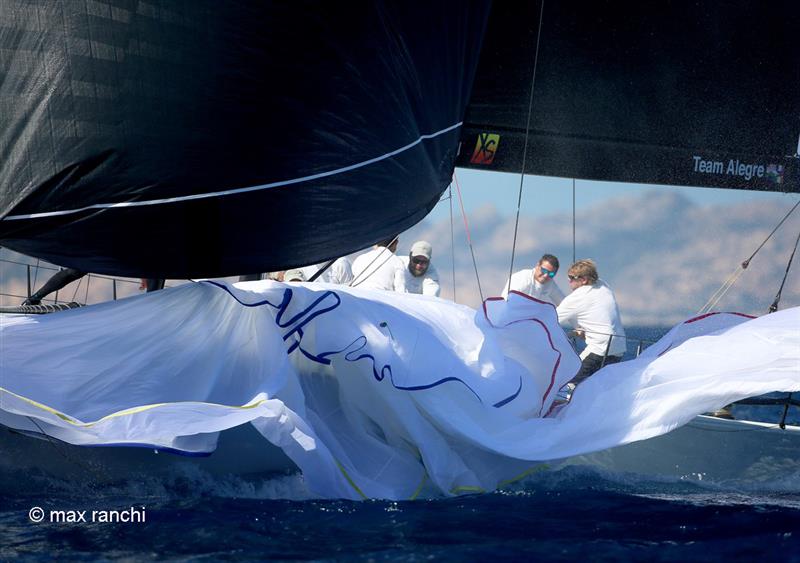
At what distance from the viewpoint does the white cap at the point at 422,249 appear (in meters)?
5.67

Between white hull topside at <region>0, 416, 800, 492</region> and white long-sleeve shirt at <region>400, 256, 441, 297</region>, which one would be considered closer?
white hull topside at <region>0, 416, 800, 492</region>

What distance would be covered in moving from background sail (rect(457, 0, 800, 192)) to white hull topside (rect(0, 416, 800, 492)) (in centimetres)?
157

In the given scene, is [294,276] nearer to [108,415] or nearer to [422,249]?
Answer: [422,249]

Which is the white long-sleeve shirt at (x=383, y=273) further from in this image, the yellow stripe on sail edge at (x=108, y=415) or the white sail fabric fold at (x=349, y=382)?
→ the yellow stripe on sail edge at (x=108, y=415)

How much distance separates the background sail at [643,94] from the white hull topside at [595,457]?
5.15 feet

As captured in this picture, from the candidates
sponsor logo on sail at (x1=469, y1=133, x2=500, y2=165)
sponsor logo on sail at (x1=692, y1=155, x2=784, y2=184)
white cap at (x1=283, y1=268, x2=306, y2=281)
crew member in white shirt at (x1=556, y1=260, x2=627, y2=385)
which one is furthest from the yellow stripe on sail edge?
sponsor logo on sail at (x1=692, y1=155, x2=784, y2=184)

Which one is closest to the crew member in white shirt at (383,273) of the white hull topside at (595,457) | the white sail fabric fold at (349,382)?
the white sail fabric fold at (349,382)

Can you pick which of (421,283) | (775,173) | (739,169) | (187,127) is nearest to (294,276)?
(421,283)

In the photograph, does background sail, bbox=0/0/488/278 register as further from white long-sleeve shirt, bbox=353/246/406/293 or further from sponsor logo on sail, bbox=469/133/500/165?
white long-sleeve shirt, bbox=353/246/406/293

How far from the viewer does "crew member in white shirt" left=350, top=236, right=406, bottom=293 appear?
557cm

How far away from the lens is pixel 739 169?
17.5 feet

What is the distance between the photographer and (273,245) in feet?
12.5

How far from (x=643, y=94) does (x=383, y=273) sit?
1.64m

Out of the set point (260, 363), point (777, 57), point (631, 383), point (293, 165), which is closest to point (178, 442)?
point (260, 363)
